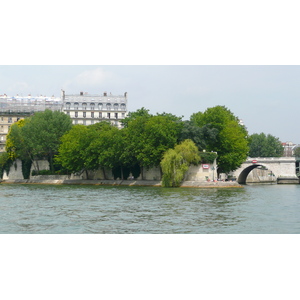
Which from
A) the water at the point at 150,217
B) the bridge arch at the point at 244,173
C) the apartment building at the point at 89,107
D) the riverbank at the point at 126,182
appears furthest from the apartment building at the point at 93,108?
the water at the point at 150,217

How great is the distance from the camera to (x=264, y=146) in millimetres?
120688

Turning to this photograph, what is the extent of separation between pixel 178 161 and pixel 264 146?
6768 cm

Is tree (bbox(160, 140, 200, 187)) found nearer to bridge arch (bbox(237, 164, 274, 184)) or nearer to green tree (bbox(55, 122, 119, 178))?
green tree (bbox(55, 122, 119, 178))

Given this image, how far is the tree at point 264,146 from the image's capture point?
120m

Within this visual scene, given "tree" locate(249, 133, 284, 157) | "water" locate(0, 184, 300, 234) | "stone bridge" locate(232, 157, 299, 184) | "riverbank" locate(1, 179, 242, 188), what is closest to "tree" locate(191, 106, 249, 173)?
"riverbank" locate(1, 179, 242, 188)

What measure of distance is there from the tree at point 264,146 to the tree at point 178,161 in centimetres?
6401

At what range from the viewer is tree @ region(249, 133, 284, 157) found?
394 feet

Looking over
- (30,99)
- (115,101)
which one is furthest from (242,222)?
(30,99)

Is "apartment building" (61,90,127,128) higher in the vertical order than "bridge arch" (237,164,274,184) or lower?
higher

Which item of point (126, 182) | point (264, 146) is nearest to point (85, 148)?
point (126, 182)

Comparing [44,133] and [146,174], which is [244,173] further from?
[44,133]

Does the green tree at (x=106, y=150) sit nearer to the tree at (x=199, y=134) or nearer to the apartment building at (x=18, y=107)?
the tree at (x=199, y=134)

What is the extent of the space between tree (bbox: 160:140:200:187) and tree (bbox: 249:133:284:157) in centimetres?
6401

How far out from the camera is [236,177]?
81.6m
